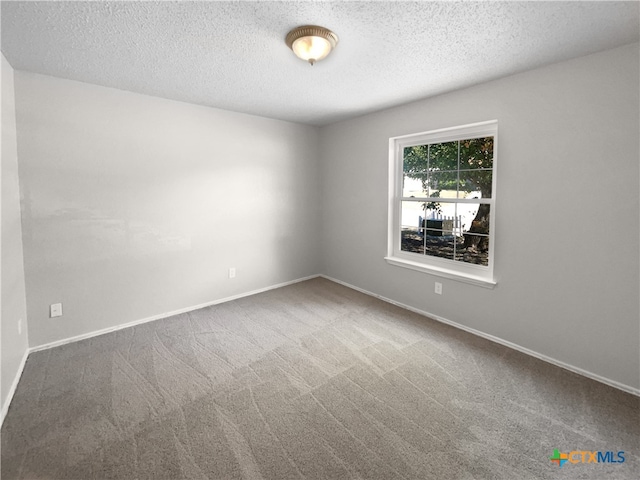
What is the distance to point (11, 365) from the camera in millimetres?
2240

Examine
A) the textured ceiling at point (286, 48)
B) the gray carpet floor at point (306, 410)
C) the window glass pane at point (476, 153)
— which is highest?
the textured ceiling at point (286, 48)

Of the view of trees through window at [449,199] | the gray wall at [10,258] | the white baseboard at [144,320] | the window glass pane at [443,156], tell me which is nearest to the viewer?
the gray wall at [10,258]

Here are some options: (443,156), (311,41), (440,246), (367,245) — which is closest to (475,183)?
(443,156)

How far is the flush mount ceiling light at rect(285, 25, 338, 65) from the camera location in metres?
1.91

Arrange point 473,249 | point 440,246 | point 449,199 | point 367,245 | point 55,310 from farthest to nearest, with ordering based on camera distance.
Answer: point 367,245, point 440,246, point 449,199, point 473,249, point 55,310

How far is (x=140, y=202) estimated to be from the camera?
326 centimetres

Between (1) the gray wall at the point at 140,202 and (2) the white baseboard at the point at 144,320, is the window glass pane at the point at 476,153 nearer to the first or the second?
(1) the gray wall at the point at 140,202

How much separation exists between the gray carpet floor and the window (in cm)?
85

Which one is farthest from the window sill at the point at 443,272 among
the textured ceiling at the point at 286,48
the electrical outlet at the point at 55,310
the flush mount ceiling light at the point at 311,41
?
the electrical outlet at the point at 55,310

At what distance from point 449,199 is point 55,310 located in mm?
3965

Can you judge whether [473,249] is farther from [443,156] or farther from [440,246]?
[443,156]

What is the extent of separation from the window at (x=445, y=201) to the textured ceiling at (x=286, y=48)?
62 cm

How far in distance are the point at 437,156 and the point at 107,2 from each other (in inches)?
120

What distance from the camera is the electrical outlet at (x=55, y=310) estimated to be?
283 cm
